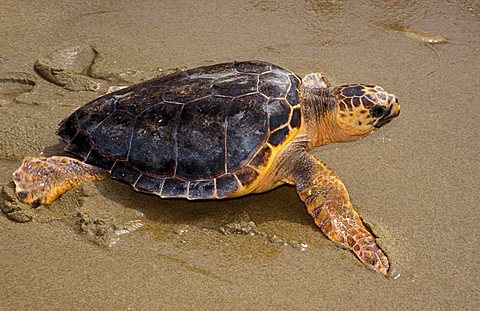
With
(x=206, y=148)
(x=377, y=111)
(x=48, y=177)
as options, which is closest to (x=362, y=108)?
(x=377, y=111)

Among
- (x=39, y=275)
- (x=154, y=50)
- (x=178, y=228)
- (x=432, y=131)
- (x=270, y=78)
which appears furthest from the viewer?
(x=154, y=50)

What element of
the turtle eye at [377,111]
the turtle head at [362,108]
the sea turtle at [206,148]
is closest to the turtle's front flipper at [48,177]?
the sea turtle at [206,148]

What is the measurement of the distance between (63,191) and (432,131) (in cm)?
250

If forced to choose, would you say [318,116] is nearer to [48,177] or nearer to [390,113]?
[390,113]

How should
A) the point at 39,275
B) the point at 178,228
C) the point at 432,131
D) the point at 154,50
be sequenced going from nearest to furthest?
1. the point at 39,275
2. the point at 178,228
3. the point at 432,131
4. the point at 154,50

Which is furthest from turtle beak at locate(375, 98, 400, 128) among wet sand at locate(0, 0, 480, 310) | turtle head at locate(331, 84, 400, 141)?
wet sand at locate(0, 0, 480, 310)

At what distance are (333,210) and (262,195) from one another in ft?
1.71

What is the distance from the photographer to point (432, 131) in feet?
13.4

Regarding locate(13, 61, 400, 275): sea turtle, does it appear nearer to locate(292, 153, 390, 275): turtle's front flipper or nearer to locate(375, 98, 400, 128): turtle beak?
locate(292, 153, 390, 275): turtle's front flipper

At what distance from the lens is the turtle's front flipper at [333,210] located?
3.10 metres

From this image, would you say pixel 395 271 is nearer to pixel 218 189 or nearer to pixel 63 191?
pixel 218 189

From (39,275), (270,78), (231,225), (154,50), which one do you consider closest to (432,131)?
(270,78)

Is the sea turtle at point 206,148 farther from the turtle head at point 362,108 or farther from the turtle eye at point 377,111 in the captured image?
the turtle eye at point 377,111

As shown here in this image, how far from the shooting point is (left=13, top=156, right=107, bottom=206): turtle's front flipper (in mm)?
3275
